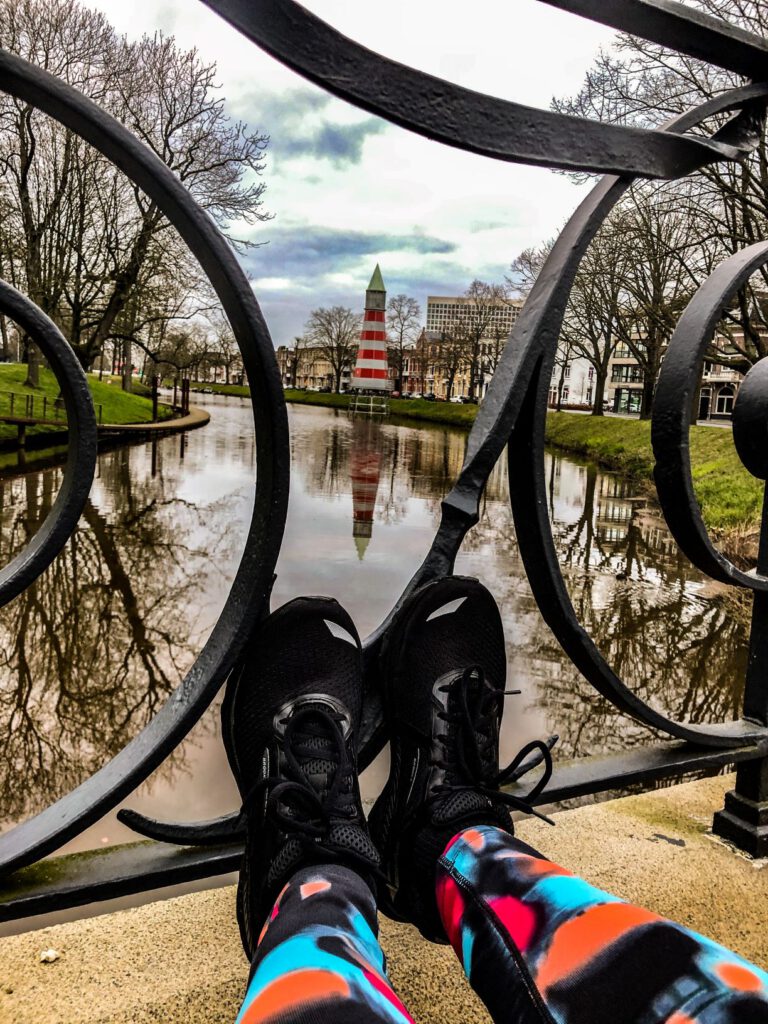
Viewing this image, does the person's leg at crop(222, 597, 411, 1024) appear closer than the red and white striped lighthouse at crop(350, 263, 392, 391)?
Yes

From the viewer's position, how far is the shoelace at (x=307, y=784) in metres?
0.91

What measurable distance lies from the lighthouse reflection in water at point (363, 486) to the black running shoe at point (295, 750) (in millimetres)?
5402

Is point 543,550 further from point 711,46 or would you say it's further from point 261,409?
point 711,46

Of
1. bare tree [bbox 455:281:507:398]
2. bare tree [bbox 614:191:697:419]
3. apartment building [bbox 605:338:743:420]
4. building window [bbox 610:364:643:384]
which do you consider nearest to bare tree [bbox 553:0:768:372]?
bare tree [bbox 614:191:697:419]

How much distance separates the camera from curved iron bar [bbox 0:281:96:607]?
0.86 metres

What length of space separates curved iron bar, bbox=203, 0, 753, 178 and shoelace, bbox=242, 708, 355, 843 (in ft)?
2.54

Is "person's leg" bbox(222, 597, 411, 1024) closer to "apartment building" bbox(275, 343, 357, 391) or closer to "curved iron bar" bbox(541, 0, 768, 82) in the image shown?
"curved iron bar" bbox(541, 0, 768, 82)

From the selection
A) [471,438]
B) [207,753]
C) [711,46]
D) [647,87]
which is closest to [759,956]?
[471,438]

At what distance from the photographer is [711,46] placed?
106cm

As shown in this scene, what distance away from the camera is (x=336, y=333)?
58375mm

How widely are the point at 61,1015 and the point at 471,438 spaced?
3.16ft

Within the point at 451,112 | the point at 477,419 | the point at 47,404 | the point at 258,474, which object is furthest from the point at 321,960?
the point at 47,404

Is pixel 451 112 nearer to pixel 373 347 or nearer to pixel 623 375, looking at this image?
pixel 373 347

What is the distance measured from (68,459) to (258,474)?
0.23 metres
